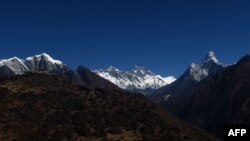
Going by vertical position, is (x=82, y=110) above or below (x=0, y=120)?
above

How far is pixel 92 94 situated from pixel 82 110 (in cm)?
1050

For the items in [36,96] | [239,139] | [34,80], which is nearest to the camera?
[239,139]

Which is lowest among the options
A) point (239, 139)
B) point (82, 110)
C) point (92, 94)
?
point (239, 139)

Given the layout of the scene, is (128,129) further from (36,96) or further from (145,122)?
(36,96)

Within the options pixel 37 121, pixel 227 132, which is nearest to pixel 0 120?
pixel 37 121

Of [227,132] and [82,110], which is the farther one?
[82,110]

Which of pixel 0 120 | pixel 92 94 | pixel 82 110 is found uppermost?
pixel 92 94

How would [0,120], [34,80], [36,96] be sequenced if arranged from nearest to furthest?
[0,120]
[36,96]
[34,80]

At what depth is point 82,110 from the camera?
7731 cm

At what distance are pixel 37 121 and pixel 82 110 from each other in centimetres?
992

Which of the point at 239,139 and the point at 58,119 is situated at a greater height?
the point at 58,119

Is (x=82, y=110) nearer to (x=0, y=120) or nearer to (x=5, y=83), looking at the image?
(x=0, y=120)

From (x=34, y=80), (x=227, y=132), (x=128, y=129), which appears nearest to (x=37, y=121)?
(x=128, y=129)

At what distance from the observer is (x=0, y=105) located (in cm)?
7419
